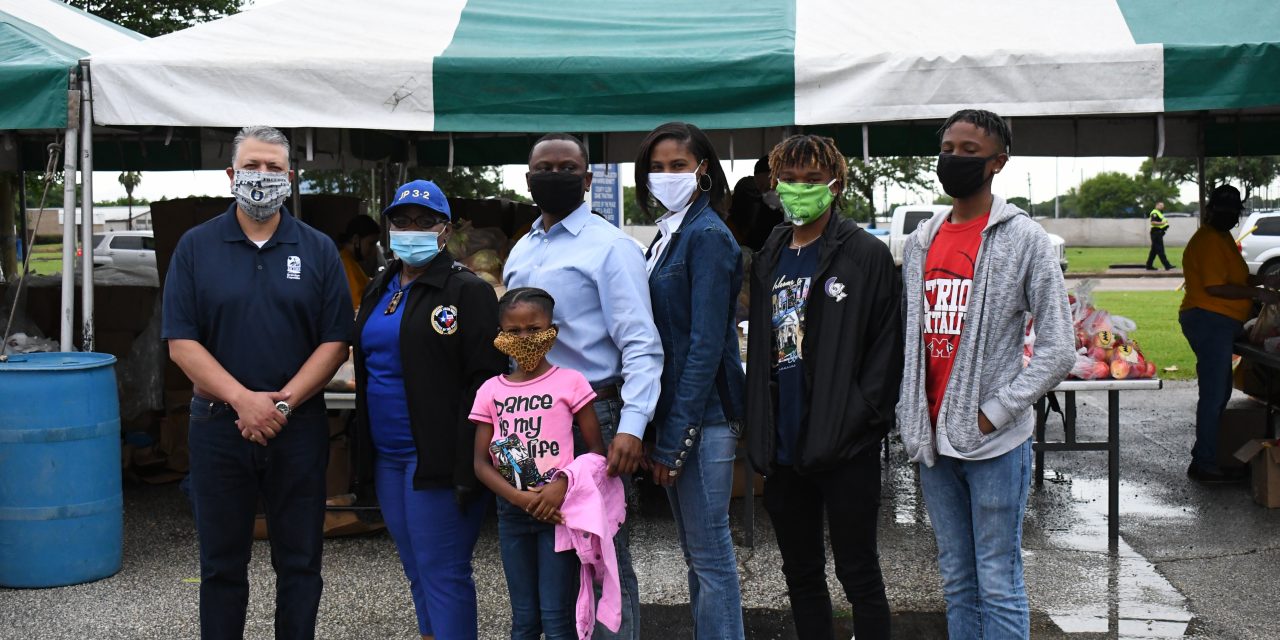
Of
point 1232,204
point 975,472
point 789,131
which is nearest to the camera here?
point 975,472

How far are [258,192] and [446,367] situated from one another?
89cm

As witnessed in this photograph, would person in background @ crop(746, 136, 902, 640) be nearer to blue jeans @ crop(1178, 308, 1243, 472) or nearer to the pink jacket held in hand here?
the pink jacket held in hand

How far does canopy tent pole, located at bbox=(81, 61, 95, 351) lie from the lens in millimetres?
5625

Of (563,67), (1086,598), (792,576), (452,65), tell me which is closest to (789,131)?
(563,67)

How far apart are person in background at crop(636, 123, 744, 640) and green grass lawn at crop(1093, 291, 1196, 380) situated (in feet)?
30.8

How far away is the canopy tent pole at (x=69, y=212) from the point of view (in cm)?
559

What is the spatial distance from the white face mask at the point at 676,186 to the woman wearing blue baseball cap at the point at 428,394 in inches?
26.8

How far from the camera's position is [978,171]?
3408 millimetres

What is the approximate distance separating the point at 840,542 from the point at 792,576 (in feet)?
0.82

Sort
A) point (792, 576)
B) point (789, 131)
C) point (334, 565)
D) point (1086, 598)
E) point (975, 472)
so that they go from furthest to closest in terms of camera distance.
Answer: point (789, 131)
point (334, 565)
point (1086, 598)
point (792, 576)
point (975, 472)

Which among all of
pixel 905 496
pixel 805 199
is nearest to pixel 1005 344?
pixel 805 199

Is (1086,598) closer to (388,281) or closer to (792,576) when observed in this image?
(792,576)

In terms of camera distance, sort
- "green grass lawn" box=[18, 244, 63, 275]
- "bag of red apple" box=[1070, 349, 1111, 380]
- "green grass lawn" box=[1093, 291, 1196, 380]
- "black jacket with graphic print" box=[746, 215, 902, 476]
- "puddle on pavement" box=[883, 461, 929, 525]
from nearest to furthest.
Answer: "black jacket with graphic print" box=[746, 215, 902, 476] → "bag of red apple" box=[1070, 349, 1111, 380] → "puddle on pavement" box=[883, 461, 929, 525] → "green grass lawn" box=[1093, 291, 1196, 380] → "green grass lawn" box=[18, 244, 63, 275]

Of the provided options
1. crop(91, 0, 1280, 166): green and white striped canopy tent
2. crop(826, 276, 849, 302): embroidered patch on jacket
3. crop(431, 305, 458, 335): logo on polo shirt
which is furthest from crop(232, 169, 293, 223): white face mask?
crop(91, 0, 1280, 166): green and white striped canopy tent
